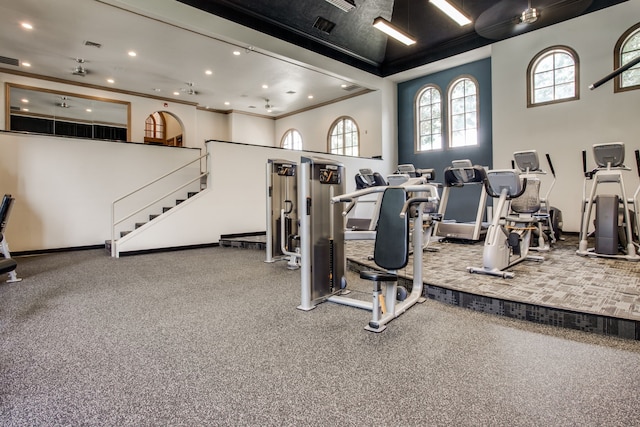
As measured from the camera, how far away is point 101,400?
1774 millimetres

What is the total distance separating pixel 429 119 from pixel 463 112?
3.40ft

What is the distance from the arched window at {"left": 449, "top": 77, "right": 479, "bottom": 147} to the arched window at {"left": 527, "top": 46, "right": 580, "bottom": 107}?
146cm

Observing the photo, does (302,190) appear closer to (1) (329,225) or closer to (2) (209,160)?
(1) (329,225)

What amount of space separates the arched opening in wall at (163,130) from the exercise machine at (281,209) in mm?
7674

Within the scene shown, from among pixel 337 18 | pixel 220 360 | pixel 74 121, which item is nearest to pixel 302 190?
pixel 220 360

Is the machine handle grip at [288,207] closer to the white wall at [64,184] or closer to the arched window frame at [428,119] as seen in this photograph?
the white wall at [64,184]

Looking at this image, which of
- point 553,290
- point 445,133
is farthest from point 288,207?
point 445,133

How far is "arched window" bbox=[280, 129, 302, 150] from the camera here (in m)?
13.5

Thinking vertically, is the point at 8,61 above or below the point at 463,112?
above

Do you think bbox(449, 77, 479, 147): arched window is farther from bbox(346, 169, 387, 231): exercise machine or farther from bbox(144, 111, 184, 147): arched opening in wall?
bbox(144, 111, 184, 147): arched opening in wall

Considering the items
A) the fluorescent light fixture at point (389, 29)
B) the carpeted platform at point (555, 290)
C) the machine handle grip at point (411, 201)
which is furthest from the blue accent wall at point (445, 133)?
the machine handle grip at point (411, 201)

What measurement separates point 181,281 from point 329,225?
2247 mm

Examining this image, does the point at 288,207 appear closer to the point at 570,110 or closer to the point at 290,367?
the point at 290,367

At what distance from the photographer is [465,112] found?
9.30 meters
